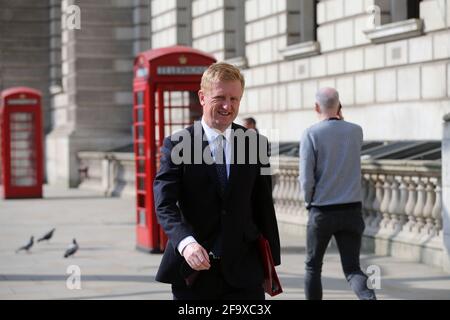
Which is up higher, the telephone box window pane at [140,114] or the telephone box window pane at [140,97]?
the telephone box window pane at [140,97]

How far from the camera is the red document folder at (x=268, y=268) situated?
18.0ft

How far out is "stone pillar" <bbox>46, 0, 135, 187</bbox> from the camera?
103 ft

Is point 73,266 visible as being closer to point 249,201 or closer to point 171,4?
point 249,201

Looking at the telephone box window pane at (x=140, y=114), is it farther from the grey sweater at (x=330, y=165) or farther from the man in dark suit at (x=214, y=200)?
the man in dark suit at (x=214, y=200)

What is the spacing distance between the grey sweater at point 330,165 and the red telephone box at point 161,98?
5.14 m

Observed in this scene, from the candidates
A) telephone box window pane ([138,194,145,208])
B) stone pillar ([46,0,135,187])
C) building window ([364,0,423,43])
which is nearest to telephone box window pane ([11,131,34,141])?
stone pillar ([46,0,135,187])

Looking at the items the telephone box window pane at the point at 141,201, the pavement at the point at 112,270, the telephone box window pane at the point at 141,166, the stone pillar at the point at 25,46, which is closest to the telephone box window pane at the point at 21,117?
the pavement at the point at 112,270

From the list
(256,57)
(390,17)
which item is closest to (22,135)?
(256,57)

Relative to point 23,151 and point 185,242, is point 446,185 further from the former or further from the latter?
point 23,151

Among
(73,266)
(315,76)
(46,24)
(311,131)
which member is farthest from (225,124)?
(46,24)

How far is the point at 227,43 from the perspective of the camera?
981 inches

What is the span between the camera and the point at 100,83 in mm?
31859

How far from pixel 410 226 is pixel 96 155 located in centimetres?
1711

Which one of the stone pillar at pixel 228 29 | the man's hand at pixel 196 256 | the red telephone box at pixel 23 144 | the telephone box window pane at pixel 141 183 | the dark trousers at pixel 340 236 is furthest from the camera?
the red telephone box at pixel 23 144
